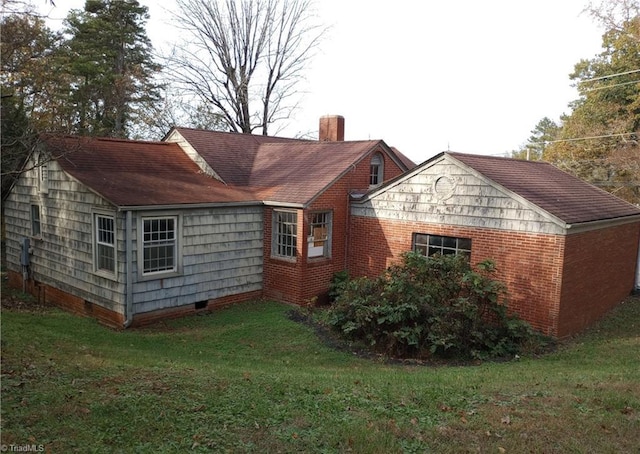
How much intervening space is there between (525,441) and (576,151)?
32.3 meters

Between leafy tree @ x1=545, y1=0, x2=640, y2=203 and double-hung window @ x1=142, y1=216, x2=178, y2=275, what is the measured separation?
26998mm

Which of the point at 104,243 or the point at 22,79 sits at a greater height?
the point at 22,79

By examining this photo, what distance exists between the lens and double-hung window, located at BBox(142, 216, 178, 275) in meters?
12.4

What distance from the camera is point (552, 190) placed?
13875mm

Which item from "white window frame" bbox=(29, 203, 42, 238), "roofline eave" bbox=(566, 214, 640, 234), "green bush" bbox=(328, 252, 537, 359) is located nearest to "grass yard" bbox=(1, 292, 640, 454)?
"green bush" bbox=(328, 252, 537, 359)

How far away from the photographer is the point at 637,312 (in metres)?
14.9

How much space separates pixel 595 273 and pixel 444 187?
464 cm

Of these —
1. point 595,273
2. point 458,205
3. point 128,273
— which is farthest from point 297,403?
point 595,273

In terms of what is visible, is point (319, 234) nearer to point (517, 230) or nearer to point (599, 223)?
point (517, 230)

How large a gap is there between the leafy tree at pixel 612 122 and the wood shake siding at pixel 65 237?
2852 centimetres

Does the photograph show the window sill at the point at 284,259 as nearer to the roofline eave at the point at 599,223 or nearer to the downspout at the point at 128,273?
the downspout at the point at 128,273

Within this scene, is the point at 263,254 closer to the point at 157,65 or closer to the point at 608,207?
the point at 608,207

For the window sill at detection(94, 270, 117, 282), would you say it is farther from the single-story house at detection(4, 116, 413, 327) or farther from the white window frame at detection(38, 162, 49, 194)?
the white window frame at detection(38, 162, 49, 194)

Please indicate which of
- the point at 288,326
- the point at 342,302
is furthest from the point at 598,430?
the point at 288,326
